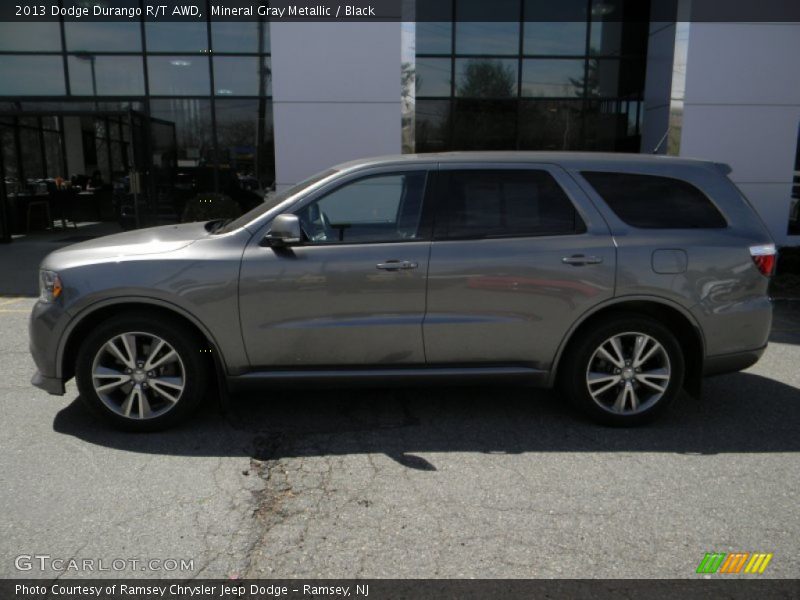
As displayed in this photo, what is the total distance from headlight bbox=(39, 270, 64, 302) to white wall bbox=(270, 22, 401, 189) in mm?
6870

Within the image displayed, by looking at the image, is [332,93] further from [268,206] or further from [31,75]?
[31,75]

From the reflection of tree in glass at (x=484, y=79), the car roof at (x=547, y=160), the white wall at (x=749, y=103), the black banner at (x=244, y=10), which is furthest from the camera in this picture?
the reflection of tree in glass at (x=484, y=79)

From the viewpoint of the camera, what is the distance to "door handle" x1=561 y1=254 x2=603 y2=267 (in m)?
4.41

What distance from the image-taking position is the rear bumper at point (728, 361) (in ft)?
15.0

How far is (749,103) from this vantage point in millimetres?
11094

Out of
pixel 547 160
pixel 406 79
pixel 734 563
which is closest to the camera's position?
pixel 734 563

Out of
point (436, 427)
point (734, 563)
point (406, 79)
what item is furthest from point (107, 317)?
point (406, 79)

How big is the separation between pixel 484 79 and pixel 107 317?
10.6 meters

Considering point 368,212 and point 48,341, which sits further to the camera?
point 368,212

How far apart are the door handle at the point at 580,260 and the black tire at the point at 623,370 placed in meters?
0.42

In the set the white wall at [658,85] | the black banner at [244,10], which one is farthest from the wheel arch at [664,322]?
the black banner at [244,10]

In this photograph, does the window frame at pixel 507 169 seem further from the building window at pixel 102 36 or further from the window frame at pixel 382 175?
the building window at pixel 102 36

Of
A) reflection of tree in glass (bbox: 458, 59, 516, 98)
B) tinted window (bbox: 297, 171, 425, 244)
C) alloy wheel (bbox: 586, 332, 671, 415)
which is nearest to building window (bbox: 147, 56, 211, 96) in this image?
reflection of tree in glass (bbox: 458, 59, 516, 98)
